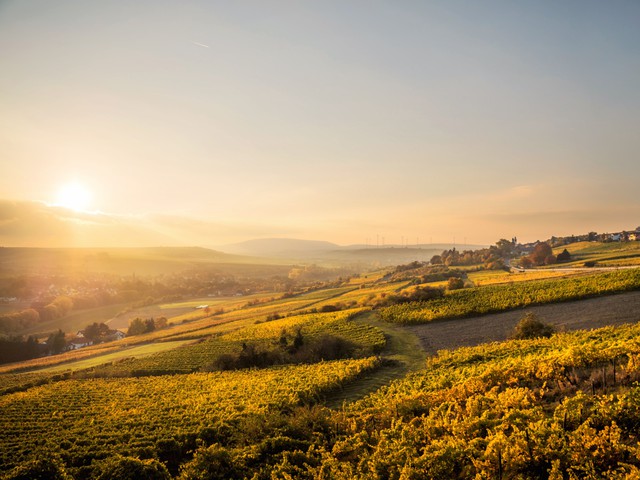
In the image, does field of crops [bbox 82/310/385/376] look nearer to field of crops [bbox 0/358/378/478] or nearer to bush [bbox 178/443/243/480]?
field of crops [bbox 0/358/378/478]

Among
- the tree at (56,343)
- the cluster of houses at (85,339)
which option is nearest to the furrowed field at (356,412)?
the tree at (56,343)

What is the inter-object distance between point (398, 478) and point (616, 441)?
5709 millimetres

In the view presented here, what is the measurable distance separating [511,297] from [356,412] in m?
41.9

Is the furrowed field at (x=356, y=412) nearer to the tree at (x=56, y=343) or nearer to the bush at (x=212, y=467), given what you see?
the bush at (x=212, y=467)

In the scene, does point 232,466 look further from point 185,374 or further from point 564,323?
point 564,323

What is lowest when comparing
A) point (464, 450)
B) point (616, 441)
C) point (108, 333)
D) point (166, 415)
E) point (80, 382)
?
point (108, 333)

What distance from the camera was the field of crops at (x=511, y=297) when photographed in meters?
46.2

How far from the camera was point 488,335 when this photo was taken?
3875cm

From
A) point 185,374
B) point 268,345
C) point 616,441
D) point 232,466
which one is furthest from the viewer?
point 268,345

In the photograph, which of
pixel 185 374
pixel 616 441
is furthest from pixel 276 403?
pixel 185 374

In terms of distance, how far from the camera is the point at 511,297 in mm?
51406

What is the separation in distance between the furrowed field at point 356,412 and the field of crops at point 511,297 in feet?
1.06

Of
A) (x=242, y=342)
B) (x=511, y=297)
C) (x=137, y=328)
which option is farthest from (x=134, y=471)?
(x=137, y=328)

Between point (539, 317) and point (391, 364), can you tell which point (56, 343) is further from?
point (539, 317)
